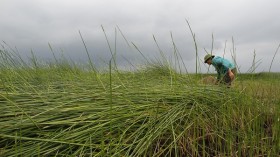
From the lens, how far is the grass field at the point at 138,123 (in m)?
1.65

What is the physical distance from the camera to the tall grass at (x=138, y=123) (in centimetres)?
165

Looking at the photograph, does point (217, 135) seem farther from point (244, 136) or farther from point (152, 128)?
point (152, 128)

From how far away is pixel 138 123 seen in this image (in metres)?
1.82

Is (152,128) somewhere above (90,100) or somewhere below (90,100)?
below

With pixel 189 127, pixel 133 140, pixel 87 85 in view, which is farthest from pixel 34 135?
pixel 189 127

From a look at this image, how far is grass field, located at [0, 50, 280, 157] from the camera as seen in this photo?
165 cm

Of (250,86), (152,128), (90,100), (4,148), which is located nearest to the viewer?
(4,148)

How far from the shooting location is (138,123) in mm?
1823

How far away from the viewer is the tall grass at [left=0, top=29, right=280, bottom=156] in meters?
1.65

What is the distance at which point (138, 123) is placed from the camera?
182cm

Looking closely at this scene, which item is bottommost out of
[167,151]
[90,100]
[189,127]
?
[167,151]

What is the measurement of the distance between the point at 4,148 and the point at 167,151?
2.74ft

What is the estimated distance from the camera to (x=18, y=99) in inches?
80.4

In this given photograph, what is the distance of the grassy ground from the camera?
1.65m
